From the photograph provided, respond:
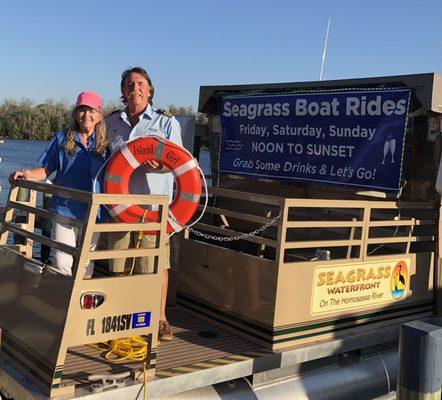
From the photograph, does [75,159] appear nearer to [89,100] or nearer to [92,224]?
[89,100]

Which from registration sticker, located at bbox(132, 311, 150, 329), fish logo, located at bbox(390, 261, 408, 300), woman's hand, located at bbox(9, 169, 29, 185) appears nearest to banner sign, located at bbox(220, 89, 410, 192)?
fish logo, located at bbox(390, 261, 408, 300)

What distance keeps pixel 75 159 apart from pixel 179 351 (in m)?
1.56

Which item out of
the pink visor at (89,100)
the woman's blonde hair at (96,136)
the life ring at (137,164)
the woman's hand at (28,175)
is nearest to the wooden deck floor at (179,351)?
the life ring at (137,164)

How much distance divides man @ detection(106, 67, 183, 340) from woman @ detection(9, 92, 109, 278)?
0.62ft

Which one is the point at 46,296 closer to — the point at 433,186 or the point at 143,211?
the point at 143,211

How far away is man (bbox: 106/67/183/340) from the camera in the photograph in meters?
4.20

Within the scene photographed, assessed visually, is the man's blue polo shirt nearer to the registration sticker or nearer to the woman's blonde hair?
the woman's blonde hair

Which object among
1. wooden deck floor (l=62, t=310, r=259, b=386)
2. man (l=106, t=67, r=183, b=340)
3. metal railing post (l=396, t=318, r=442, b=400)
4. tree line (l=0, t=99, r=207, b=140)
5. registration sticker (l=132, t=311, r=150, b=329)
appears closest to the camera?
metal railing post (l=396, t=318, r=442, b=400)

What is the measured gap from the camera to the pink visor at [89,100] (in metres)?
3.99

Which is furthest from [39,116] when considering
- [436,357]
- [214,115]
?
[436,357]

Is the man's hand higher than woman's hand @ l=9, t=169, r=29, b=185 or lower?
higher

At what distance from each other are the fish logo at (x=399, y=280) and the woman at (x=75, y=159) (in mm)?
2611

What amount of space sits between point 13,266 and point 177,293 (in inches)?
67.5

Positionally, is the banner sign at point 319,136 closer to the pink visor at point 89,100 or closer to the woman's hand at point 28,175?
the pink visor at point 89,100
